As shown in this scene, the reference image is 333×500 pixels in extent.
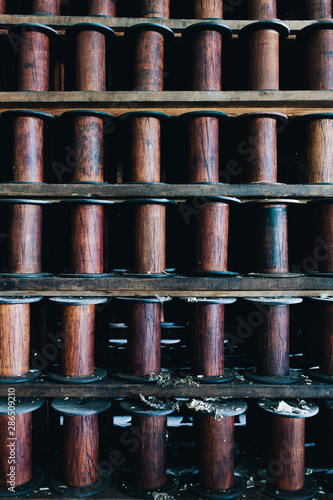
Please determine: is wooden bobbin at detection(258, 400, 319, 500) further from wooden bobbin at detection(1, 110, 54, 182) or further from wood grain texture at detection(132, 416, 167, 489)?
wooden bobbin at detection(1, 110, 54, 182)

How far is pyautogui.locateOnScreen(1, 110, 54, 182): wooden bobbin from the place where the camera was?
1.72 metres

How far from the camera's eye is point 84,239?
1724 mm

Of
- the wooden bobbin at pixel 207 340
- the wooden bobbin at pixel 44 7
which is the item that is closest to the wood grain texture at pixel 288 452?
the wooden bobbin at pixel 207 340

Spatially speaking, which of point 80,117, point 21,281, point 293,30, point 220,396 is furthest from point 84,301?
point 293,30

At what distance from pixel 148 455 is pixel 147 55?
1769 mm

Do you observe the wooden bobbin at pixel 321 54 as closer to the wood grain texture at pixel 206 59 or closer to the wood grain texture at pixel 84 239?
the wood grain texture at pixel 206 59

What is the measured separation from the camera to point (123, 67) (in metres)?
2.10

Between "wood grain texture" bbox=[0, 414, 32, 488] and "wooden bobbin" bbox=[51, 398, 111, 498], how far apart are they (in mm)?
138

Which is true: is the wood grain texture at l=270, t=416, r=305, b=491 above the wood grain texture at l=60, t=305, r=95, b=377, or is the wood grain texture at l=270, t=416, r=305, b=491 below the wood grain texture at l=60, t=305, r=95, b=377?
below

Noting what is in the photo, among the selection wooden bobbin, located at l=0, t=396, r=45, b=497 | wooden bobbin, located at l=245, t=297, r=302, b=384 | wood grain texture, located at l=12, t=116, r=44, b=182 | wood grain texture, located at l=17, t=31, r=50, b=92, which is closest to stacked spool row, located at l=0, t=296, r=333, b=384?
wooden bobbin, located at l=245, t=297, r=302, b=384

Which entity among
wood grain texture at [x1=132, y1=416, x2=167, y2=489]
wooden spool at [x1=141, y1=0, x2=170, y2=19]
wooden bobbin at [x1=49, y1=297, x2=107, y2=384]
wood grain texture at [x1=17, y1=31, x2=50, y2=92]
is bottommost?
wood grain texture at [x1=132, y1=416, x2=167, y2=489]

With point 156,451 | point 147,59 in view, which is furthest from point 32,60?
point 156,451

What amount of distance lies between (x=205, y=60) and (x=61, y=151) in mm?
874

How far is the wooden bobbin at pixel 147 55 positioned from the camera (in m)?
1.75
